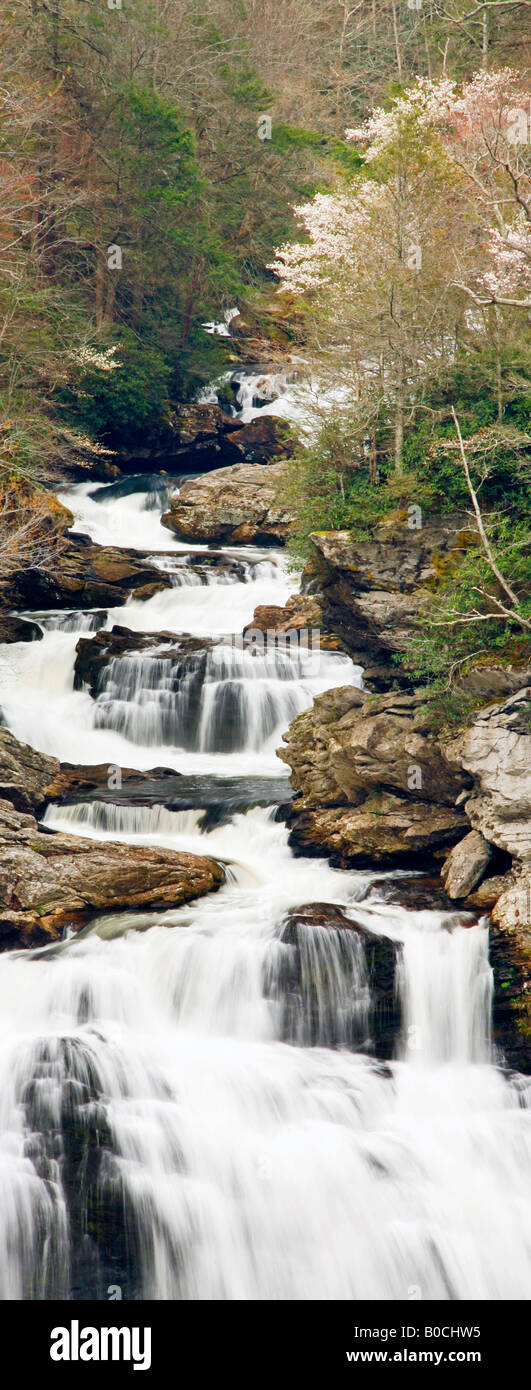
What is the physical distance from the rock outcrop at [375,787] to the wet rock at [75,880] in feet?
5.21

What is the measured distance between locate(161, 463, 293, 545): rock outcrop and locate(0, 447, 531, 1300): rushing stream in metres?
12.0

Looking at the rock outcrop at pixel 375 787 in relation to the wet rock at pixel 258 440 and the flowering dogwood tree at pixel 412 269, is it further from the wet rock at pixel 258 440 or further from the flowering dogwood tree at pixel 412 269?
the wet rock at pixel 258 440

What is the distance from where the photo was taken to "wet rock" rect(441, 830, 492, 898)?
9.41 meters

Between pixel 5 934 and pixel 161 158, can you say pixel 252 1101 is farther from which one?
pixel 161 158

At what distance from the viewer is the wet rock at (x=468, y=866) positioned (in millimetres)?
9406

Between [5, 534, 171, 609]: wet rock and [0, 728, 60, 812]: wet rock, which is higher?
[5, 534, 171, 609]: wet rock

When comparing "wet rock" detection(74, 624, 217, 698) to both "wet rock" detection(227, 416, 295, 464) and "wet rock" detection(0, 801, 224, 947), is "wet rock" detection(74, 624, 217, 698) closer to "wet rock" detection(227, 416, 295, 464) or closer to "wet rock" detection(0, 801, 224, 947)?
"wet rock" detection(0, 801, 224, 947)

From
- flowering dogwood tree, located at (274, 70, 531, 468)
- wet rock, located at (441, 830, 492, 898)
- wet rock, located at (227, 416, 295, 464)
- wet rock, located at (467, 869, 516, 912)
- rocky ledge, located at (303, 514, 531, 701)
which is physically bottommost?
wet rock, located at (467, 869, 516, 912)

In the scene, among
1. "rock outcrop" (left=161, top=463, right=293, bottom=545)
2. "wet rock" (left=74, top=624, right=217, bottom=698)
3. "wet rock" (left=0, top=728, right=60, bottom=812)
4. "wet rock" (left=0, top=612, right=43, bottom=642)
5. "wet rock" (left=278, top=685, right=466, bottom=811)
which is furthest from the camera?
"rock outcrop" (left=161, top=463, right=293, bottom=545)

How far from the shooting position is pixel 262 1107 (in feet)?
24.9

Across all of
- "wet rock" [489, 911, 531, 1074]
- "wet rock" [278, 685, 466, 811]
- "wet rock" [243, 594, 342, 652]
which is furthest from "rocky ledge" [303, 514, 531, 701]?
"wet rock" [489, 911, 531, 1074]

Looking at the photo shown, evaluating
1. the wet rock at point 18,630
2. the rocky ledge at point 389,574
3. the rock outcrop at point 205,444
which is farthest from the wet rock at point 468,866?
the rock outcrop at point 205,444
